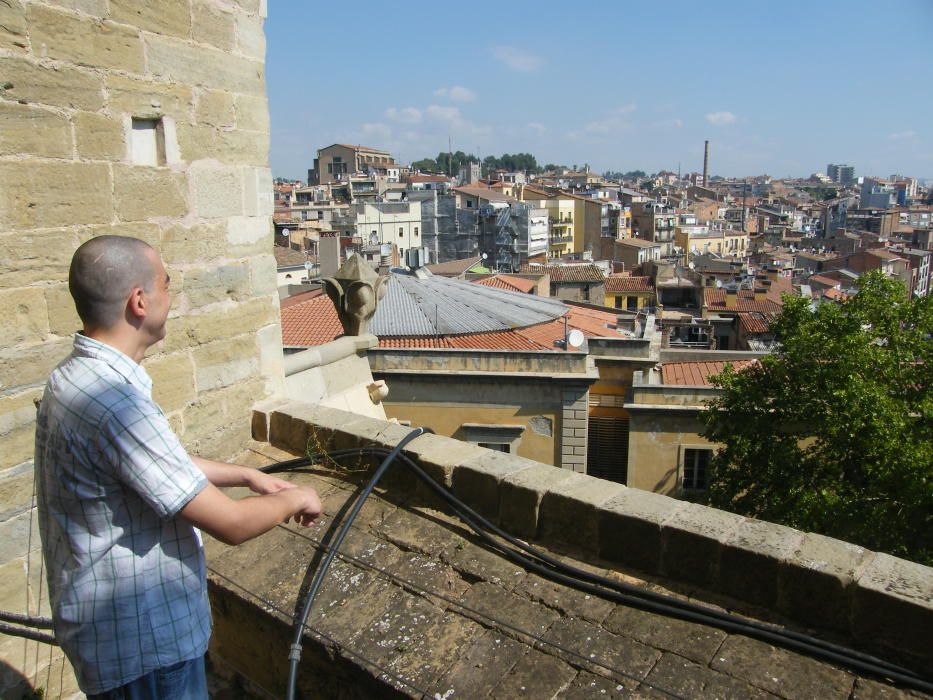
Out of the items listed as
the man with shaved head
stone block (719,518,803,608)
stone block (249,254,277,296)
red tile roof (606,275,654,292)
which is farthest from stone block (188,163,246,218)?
red tile roof (606,275,654,292)

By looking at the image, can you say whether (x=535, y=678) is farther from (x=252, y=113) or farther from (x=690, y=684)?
(x=252, y=113)

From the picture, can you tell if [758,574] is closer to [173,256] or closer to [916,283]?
[173,256]

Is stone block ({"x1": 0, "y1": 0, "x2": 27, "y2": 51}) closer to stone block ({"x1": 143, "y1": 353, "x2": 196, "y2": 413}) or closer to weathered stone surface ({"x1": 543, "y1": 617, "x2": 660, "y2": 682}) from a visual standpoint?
stone block ({"x1": 143, "y1": 353, "x2": 196, "y2": 413})

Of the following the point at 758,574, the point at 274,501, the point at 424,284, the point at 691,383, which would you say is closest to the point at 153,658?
the point at 274,501

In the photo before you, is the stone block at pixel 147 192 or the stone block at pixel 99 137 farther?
the stone block at pixel 147 192

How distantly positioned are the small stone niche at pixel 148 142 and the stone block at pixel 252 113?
549mm

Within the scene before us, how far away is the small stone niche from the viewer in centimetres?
353

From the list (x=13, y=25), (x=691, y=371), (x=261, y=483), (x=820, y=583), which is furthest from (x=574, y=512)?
(x=691, y=371)

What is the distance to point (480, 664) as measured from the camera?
268cm

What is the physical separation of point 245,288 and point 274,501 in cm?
240

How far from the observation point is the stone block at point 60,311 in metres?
3.15

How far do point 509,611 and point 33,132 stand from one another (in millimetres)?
2755

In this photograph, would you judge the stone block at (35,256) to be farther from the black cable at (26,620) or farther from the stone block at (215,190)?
the black cable at (26,620)

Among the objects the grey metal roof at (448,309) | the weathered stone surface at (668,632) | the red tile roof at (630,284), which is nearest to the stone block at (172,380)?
the weathered stone surface at (668,632)
